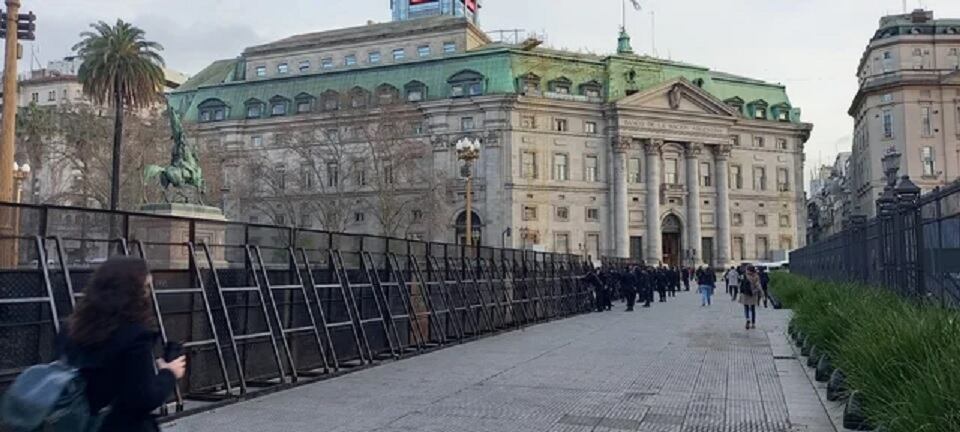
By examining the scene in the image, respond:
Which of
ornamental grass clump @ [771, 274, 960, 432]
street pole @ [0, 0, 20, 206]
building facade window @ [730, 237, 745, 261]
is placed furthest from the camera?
building facade window @ [730, 237, 745, 261]

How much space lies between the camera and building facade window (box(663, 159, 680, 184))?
3403 inches

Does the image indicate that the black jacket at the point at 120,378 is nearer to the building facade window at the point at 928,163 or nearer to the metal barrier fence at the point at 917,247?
the metal barrier fence at the point at 917,247

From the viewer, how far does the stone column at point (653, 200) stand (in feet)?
273

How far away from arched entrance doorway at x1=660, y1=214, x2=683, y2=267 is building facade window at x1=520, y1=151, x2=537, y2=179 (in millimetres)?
16425

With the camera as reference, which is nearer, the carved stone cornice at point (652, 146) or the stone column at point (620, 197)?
the stone column at point (620, 197)

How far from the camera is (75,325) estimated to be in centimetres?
389

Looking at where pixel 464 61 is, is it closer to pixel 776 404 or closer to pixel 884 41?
pixel 884 41

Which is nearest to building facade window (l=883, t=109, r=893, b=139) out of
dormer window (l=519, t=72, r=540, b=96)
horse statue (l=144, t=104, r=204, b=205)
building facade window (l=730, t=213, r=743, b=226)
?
building facade window (l=730, t=213, r=743, b=226)

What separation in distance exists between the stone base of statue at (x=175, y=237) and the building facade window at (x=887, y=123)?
282 feet

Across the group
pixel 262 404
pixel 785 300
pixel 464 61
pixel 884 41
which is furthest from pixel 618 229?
pixel 262 404

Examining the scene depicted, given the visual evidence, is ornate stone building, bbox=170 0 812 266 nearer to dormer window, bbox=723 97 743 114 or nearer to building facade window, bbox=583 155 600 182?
building facade window, bbox=583 155 600 182

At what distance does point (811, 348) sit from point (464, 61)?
68.3m

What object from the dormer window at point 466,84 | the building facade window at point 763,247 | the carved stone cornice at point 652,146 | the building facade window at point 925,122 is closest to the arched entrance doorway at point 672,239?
the carved stone cornice at point 652,146

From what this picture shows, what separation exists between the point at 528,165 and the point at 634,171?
1201cm
